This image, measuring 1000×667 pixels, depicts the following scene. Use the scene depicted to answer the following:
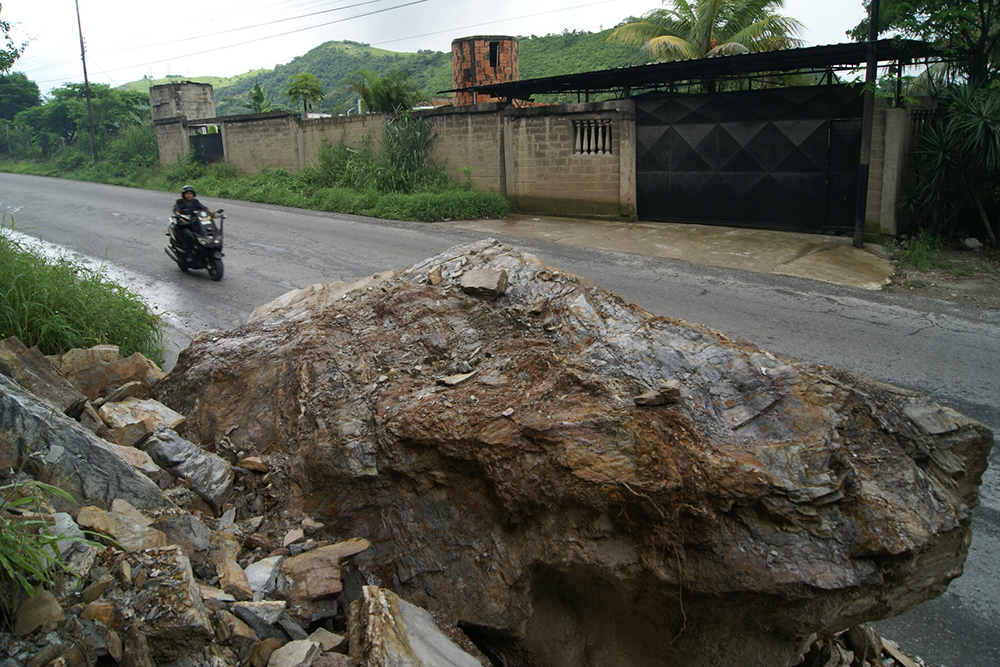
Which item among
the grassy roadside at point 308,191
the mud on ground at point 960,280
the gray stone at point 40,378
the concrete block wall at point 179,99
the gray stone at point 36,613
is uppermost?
the concrete block wall at point 179,99

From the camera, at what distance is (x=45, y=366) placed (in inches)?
168

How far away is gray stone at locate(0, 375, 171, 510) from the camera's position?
10.6 feet

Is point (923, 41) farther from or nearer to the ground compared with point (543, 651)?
farther from the ground

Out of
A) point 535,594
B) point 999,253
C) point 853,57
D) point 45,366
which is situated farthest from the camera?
point 853,57

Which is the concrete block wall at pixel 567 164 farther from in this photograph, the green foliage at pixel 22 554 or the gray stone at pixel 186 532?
the green foliage at pixel 22 554

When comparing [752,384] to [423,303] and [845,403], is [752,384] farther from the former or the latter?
[423,303]

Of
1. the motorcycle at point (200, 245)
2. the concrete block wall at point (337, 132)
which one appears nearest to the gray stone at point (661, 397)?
the motorcycle at point (200, 245)

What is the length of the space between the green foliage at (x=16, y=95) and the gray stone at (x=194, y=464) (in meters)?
53.2

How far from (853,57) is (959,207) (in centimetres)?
318

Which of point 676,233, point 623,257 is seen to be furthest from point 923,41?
point 623,257

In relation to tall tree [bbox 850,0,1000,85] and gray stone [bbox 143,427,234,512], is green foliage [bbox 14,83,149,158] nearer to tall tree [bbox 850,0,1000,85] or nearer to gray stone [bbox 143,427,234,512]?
tall tree [bbox 850,0,1000,85]

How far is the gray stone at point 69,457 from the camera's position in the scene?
3.22m

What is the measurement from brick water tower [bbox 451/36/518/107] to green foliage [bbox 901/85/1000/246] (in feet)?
58.0

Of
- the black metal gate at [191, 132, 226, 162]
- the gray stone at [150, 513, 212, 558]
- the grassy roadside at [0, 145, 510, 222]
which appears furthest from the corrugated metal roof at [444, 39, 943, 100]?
the black metal gate at [191, 132, 226, 162]
